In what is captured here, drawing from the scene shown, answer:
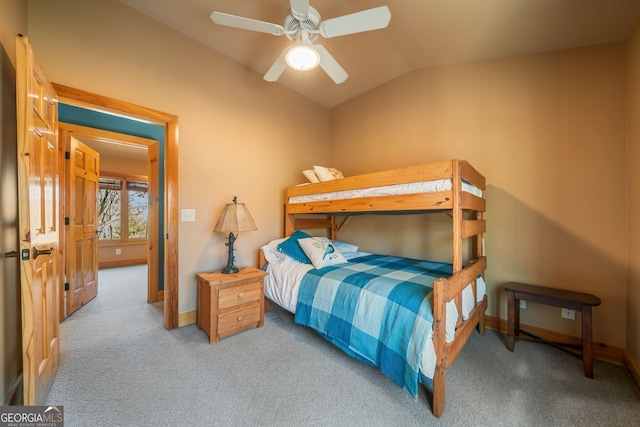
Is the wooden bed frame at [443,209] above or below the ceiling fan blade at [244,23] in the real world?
below

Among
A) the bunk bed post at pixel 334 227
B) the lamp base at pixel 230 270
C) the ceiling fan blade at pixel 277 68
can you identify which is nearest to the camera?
the ceiling fan blade at pixel 277 68

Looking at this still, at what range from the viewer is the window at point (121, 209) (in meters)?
5.28

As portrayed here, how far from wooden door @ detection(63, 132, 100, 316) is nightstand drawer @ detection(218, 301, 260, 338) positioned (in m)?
1.97

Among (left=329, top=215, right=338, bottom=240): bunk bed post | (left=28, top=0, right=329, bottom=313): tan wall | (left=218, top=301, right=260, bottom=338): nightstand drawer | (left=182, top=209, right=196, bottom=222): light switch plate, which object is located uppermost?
(left=28, top=0, right=329, bottom=313): tan wall

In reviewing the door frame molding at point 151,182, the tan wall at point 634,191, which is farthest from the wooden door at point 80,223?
the tan wall at point 634,191

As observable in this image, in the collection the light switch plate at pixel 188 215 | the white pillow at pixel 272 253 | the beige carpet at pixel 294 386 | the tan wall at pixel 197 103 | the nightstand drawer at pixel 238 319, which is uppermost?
the tan wall at pixel 197 103

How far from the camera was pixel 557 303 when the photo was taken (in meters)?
1.74

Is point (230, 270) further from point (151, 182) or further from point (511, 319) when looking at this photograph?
point (511, 319)

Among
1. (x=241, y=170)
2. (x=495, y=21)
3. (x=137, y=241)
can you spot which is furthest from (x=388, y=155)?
(x=137, y=241)

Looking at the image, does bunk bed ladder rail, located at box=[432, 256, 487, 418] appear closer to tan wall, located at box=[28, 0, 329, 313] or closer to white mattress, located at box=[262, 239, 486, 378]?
white mattress, located at box=[262, 239, 486, 378]

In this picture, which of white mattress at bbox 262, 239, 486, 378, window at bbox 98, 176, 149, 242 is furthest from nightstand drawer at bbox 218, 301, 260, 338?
window at bbox 98, 176, 149, 242

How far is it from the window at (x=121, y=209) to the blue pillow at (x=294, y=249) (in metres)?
4.85

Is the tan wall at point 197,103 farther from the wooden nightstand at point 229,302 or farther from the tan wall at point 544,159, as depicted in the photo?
the tan wall at point 544,159

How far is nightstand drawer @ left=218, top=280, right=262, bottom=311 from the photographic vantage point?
210 cm
